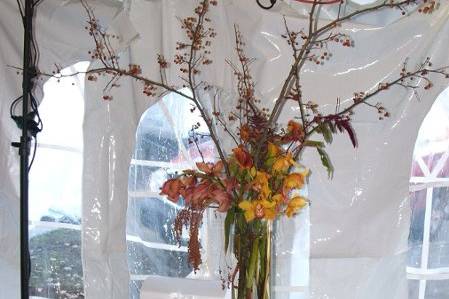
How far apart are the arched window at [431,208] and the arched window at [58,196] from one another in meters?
1.11

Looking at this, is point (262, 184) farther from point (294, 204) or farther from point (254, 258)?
point (254, 258)

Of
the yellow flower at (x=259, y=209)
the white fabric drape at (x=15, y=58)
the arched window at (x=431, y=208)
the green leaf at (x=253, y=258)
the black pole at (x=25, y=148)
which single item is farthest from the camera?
the white fabric drape at (x=15, y=58)

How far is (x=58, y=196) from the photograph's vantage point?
6.63 ft

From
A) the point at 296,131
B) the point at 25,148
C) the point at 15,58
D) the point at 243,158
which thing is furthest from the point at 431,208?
the point at 15,58

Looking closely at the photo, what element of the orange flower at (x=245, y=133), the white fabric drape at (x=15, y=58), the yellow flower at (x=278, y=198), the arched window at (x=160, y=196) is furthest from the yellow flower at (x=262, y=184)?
the white fabric drape at (x=15, y=58)

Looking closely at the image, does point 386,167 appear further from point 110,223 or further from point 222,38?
point 110,223

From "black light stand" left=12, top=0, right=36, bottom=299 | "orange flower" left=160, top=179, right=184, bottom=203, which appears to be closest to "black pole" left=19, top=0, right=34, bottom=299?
"black light stand" left=12, top=0, right=36, bottom=299

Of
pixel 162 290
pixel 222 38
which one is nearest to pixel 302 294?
pixel 162 290

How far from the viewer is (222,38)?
5.67 feet

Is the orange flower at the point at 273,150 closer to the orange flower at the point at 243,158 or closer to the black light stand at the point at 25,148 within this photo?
the orange flower at the point at 243,158

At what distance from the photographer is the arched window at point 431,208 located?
1.71 meters

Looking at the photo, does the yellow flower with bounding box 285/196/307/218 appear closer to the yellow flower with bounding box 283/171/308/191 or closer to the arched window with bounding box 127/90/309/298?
the yellow flower with bounding box 283/171/308/191

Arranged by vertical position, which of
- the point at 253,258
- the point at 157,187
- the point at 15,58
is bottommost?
the point at 253,258

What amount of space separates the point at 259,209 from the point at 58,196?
1059mm
